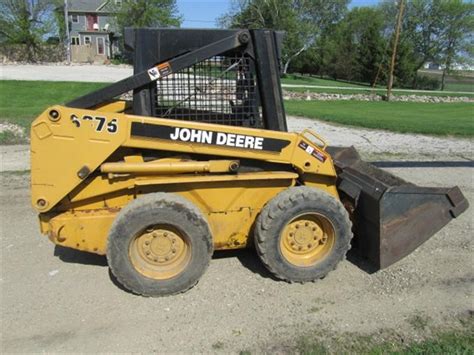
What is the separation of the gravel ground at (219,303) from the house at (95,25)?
58.6 metres

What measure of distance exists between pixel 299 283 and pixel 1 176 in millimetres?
5605

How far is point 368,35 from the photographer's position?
167ft

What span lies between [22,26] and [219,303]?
55.8 m

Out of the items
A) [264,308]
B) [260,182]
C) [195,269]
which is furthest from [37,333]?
[260,182]

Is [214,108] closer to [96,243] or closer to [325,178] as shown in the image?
[325,178]

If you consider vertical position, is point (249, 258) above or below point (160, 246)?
below

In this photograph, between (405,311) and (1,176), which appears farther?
(1,176)

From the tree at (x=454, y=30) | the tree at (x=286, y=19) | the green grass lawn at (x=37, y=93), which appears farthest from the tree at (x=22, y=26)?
the tree at (x=454, y=30)

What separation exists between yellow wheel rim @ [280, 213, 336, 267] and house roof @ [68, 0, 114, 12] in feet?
217

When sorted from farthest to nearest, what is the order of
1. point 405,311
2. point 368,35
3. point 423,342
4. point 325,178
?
1. point 368,35
2. point 325,178
3. point 405,311
4. point 423,342

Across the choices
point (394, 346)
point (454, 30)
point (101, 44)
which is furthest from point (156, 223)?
point (454, 30)

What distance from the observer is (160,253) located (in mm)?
4020

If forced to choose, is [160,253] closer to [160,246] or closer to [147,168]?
[160,246]

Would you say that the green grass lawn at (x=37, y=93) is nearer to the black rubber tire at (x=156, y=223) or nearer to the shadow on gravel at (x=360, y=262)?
the black rubber tire at (x=156, y=223)
